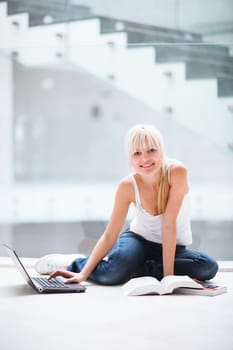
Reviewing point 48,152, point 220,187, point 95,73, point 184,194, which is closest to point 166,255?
point 184,194

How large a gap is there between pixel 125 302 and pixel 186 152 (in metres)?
1.87

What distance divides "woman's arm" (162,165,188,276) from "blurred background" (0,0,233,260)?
3.31 ft

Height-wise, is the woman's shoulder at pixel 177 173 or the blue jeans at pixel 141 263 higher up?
the woman's shoulder at pixel 177 173

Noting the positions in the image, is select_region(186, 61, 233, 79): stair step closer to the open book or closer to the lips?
the lips

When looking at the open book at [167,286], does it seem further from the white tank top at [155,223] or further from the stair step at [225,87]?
the stair step at [225,87]

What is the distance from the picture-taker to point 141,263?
2.66m

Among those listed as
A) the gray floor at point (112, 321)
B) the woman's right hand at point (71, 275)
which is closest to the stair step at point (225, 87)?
the gray floor at point (112, 321)

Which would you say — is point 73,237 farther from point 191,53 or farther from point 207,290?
point 207,290

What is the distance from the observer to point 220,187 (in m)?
3.85

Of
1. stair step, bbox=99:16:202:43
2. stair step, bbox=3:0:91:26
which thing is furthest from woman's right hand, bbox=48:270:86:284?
stair step, bbox=3:0:91:26

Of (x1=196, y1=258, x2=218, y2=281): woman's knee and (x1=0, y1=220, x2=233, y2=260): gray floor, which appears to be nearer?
(x1=196, y1=258, x2=218, y2=281): woman's knee

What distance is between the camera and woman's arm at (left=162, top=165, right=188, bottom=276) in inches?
98.4

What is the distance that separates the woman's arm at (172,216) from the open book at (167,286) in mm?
80

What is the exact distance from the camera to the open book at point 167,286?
2.39 metres
